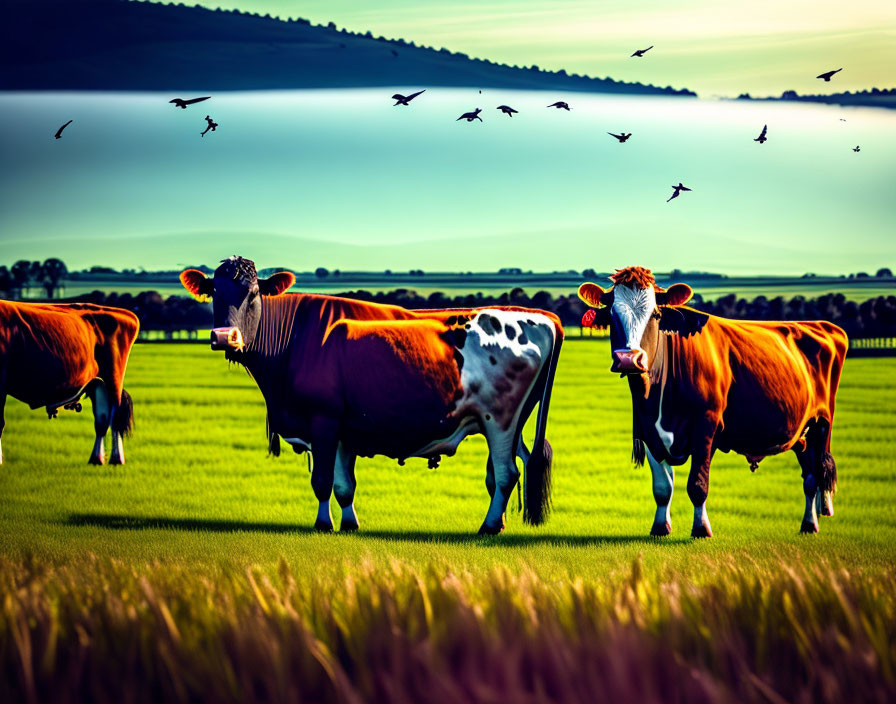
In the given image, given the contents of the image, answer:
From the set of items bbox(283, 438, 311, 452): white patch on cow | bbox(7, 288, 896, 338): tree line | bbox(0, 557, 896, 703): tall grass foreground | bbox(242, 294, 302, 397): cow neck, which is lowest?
bbox(7, 288, 896, 338): tree line

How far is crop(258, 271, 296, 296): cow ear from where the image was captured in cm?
1198

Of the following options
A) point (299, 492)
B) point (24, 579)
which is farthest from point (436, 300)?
point (24, 579)

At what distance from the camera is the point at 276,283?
1205cm

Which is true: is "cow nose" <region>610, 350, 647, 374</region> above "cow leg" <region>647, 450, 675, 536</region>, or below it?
above

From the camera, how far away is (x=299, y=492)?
45.8ft

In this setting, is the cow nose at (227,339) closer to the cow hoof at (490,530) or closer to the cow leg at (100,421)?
the cow hoof at (490,530)

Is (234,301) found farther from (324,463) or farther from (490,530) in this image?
(490,530)

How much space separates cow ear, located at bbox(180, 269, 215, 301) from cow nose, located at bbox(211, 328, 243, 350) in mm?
614

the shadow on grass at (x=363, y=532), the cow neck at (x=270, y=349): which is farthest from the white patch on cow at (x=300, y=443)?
the shadow on grass at (x=363, y=532)

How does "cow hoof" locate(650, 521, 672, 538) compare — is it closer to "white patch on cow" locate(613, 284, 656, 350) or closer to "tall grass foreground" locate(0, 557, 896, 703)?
"white patch on cow" locate(613, 284, 656, 350)

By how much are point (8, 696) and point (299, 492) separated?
887cm

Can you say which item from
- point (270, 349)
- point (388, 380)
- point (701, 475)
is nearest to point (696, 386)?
point (701, 475)

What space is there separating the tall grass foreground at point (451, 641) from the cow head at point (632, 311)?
12.8 feet

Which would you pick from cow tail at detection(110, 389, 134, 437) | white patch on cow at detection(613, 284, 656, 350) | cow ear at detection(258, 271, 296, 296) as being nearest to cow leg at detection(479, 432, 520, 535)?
white patch on cow at detection(613, 284, 656, 350)
